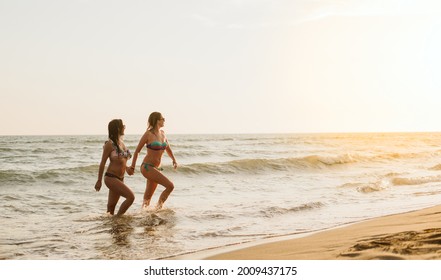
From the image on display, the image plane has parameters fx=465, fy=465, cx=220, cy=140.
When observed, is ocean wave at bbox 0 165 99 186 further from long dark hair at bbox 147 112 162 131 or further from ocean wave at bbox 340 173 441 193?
ocean wave at bbox 340 173 441 193

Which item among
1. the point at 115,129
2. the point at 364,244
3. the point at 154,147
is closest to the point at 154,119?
the point at 154,147

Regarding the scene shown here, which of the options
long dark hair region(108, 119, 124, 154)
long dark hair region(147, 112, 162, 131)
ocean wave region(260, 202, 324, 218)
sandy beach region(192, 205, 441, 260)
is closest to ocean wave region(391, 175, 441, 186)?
ocean wave region(260, 202, 324, 218)

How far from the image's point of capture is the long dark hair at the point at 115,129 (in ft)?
22.4

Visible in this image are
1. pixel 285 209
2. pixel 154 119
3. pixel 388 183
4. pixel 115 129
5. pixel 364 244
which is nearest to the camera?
pixel 364 244

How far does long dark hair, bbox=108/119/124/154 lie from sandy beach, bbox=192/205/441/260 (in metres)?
2.47

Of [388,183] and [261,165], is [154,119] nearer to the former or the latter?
[388,183]

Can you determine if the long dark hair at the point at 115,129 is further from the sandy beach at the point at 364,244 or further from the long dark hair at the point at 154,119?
the sandy beach at the point at 364,244

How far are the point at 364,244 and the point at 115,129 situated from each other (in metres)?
3.81

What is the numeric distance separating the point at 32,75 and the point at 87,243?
3970mm

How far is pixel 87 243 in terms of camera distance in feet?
20.0

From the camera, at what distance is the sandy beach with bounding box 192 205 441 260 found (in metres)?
4.52

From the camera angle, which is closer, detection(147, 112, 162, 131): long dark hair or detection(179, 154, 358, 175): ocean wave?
detection(147, 112, 162, 131): long dark hair

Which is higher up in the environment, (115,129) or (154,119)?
(154,119)

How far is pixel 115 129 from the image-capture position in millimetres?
6828
